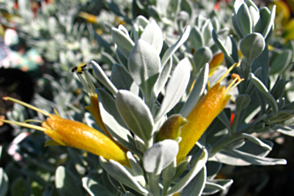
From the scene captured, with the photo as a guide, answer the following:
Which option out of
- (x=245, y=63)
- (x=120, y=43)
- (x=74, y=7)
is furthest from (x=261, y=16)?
(x=74, y=7)

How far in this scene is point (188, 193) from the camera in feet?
1.60

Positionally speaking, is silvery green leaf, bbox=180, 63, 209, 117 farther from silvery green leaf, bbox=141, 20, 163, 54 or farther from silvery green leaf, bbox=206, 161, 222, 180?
silvery green leaf, bbox=206, 161, 222, 180

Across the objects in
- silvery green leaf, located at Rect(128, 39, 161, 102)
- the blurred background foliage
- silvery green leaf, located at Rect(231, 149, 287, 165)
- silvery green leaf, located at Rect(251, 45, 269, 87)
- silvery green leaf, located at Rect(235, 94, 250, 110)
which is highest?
silvery green leaf, located at Rect(251, 45, 269, 87)

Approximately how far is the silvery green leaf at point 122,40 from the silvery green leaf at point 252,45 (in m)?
0.27

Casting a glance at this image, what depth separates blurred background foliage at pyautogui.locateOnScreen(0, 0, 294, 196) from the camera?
824 mm

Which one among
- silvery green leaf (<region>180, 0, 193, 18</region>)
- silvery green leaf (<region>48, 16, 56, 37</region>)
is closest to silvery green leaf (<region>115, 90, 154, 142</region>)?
silvery green leaf (<region>180, 0, 193, 18</region>)

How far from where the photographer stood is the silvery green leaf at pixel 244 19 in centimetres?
54

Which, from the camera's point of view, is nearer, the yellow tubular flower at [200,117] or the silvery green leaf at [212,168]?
the yellow tubular flower at [200,117]

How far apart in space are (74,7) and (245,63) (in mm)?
1511

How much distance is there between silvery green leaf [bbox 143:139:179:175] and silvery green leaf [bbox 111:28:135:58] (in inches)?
7.6

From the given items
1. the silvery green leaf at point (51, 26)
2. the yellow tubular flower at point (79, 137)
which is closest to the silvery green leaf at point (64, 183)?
the yellow tubular flower at point (79, 137)

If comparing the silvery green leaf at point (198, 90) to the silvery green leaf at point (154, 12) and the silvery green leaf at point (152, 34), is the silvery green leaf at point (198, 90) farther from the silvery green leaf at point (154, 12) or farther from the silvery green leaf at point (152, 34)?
the silvery green leaf at point (154, 12)

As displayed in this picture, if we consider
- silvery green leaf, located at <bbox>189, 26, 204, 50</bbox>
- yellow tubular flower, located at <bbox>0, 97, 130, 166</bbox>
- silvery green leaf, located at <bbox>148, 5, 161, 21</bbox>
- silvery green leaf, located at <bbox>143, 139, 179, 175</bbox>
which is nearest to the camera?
silvery green leaf, located at <bbox>143, 139, 179, 175</bbox>

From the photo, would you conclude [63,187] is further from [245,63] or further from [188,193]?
[245,63]
